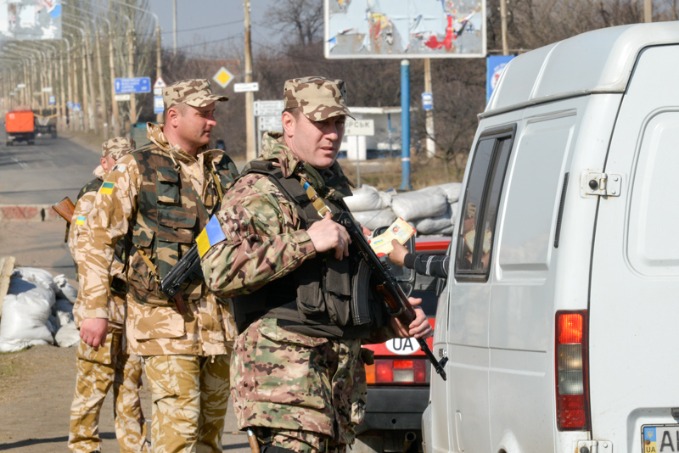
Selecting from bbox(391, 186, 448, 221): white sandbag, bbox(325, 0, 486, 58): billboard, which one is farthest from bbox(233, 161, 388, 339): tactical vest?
bbox(325, 0, 486, 58): billboard

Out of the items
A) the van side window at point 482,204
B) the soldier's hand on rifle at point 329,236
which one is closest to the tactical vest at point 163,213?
the van side window at point 482,204

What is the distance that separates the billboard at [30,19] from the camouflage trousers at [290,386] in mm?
54374

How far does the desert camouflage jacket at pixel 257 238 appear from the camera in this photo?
4.23 metres

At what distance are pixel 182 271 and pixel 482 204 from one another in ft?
4.32

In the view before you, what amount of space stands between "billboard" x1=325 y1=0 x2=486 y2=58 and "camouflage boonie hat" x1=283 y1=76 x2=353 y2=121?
3072cm

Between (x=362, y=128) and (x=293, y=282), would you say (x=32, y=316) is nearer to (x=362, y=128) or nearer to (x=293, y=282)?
(x=293, y=282)

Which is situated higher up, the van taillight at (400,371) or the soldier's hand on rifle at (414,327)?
the soldier's hand on rifle at (414,327)

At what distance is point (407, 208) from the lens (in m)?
18.1

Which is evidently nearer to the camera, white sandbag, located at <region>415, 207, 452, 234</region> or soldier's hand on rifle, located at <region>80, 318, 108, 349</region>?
soldier's hand on rifle, located at <region>80, 318, 108, 349</region>

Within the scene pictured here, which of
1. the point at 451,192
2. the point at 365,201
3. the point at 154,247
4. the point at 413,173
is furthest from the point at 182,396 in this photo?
the point at 413,173

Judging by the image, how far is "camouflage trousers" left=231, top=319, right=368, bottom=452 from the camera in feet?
14.3

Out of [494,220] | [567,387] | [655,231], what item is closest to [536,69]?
[494,220]

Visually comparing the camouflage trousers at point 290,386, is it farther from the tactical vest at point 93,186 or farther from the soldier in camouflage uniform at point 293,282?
the tactical vest at point 93,186

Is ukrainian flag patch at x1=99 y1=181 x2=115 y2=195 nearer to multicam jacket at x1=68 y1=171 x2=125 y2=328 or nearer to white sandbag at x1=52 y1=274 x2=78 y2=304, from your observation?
multicam jacket at x1=68 y1=171 x2=125 y2=328
